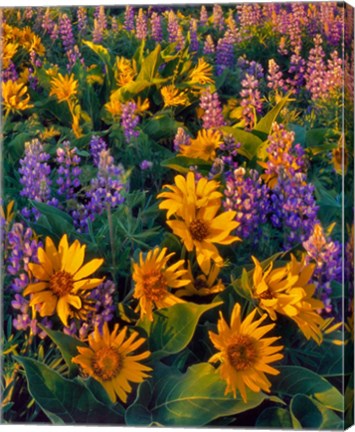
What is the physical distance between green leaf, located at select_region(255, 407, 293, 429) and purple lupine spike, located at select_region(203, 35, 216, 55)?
87 cm

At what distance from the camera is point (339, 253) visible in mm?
2805

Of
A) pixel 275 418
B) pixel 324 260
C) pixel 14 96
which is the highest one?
pixel 14 96

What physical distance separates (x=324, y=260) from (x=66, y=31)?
33.9 inches

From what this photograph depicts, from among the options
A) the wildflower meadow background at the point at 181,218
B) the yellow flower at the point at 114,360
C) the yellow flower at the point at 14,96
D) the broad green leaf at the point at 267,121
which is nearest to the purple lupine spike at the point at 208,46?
the wildflower meadow background at the point at 181,218

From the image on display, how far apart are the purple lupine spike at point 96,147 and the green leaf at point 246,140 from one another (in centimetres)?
30

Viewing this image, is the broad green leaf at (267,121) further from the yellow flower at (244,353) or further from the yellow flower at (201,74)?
the yellow flower at (244,353)

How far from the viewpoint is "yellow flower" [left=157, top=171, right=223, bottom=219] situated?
2.85 meters

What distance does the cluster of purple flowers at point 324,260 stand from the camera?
2.81 metres

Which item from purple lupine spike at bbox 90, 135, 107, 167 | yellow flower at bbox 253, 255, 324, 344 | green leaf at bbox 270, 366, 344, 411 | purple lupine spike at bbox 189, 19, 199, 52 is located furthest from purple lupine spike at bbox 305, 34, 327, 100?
green leaf at bbox 270, 366, 344, 411

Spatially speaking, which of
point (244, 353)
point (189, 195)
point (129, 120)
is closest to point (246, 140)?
point (189, 195)

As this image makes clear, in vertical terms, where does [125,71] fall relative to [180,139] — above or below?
above

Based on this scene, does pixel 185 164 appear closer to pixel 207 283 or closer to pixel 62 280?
pixel 207 283

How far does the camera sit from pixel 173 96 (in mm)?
2934

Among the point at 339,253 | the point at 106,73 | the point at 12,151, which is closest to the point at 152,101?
the point at 106,73
